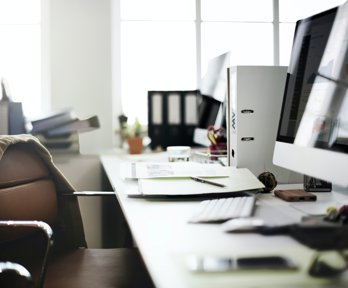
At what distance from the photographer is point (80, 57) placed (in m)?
3.21

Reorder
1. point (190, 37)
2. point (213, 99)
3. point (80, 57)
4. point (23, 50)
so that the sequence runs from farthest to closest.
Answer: point (190, 37), point (23, 50), point (80, 57), point (213, 99)

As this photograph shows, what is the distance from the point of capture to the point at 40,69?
3291mm

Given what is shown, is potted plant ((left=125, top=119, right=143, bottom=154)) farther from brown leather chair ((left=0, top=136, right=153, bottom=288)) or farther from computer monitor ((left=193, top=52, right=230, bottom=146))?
brown leather chair ((left=0, top=136, right=153, bottom=288))

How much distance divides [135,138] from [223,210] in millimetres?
1872

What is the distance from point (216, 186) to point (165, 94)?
5.30 ft

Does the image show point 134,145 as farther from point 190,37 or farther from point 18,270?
point 18,270

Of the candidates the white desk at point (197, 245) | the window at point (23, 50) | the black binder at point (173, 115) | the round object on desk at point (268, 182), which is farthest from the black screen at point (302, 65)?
the window at point (23, 50)

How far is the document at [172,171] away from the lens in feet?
5.62

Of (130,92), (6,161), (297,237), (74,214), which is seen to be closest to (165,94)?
(130,92)

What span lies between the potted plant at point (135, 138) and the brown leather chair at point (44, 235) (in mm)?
1086

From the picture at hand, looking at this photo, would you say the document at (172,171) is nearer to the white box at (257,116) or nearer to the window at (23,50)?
the white box at (257,116)

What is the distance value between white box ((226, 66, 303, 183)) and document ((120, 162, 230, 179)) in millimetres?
122

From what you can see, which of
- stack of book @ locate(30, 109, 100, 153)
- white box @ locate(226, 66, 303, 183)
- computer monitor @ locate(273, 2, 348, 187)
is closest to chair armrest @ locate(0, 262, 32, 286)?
computer monitor @ locate(273, 2, 348, 187)

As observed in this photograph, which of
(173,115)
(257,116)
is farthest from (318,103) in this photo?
(173,115)
